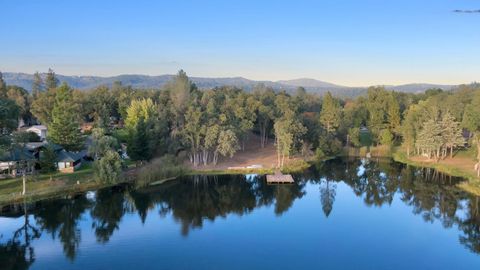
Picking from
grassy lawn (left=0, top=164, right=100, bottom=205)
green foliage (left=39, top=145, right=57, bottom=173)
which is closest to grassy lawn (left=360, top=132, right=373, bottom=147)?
grassy lawn (left=0, top=164, right=100, bottom=205)

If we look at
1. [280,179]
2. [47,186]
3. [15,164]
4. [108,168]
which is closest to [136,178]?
[108,168]

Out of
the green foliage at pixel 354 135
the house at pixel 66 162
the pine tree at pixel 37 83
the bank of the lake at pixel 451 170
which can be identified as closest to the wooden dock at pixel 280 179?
the bank of the lake at pixel 451 170

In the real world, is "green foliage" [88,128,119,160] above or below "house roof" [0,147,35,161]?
above

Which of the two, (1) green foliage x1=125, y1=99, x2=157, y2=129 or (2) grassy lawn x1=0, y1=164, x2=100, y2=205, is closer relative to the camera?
(2) grassy lawn x1=0, y1=164, x2=100, y2=205

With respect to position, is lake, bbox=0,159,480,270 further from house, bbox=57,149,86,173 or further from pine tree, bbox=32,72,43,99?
pine tree, bbox=32,72,43,99

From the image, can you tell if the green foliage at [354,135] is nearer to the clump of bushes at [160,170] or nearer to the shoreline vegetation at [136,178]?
the shoreline vegetation at [136,178]

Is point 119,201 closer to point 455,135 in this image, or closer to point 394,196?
point 394,196
